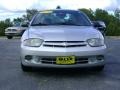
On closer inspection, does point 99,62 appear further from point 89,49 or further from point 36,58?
point 36,58

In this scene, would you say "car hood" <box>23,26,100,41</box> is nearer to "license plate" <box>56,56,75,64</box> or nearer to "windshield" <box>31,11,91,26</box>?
"license plate" <box>56,56,75,64</box>

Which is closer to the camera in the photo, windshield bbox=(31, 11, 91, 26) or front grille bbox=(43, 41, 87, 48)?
front grille bbox=(43, 41, 87, 48)

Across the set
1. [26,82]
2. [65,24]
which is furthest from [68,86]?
[65,24]

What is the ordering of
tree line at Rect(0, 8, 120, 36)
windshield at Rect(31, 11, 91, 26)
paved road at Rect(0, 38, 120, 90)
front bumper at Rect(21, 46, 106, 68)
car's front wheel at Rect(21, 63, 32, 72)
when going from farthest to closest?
tree line at Rect(0, 8, 120, 36) → windshield at Rect(31, 11, 91, 26) → car's front wheel at Rect(21, 63, 32, 72) → front bumper at Rect(21, 46, 106, 68) → paved road at Rect(0, 38, 120, 90)

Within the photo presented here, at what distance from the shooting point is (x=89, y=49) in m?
8.50

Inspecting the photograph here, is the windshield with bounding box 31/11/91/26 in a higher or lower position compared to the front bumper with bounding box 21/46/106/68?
higher

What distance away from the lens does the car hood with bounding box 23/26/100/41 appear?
Answer: 8562 mm

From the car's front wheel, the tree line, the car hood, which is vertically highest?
the car hood

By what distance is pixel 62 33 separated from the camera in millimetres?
8727

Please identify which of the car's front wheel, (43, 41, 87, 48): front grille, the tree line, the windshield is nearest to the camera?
(43, 41, 87, 48): front grille

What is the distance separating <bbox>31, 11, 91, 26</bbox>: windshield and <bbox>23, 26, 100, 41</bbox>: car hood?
60cm

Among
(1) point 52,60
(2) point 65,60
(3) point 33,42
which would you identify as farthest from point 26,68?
(2) point 65,60

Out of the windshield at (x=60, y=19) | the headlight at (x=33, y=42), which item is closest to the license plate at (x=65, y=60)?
the headlight at (x=33, y=42)

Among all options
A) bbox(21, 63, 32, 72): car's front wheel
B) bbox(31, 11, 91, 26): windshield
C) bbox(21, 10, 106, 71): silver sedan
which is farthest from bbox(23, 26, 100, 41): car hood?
bbox(21, 63, 32, 72): car's front wheel
